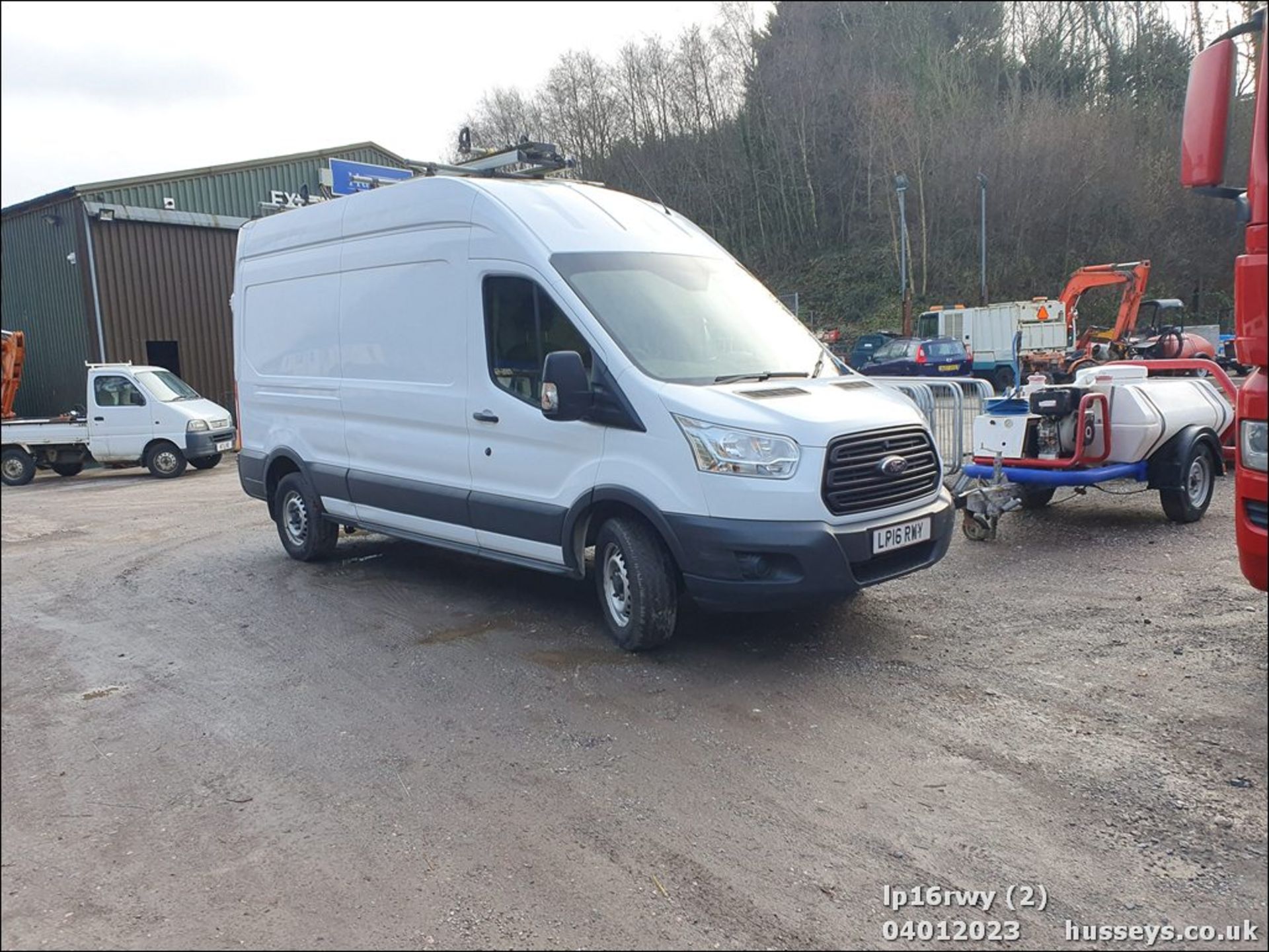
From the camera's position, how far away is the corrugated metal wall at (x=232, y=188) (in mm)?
22156

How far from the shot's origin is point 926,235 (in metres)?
41.8

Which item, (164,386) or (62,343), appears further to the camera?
(62,343)

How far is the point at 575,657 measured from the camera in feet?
18.6

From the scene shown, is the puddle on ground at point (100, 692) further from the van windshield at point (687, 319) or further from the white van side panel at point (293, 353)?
the van windshield at point (687, 319)

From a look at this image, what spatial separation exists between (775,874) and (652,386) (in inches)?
112

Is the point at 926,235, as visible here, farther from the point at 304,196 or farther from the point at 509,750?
the point at 509,750

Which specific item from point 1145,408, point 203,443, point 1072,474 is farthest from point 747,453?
point 203,443

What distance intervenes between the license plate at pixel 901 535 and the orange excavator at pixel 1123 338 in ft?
45.1

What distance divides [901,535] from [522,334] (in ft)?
8.82

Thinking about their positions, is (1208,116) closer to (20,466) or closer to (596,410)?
(596,410)

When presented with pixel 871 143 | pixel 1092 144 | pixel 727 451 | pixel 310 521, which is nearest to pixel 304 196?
pixel 310 521

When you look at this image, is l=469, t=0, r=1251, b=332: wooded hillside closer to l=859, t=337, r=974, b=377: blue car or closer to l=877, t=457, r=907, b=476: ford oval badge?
l=859, t=337, r=974, b=377: blue car

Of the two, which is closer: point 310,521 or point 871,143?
point 310,521
